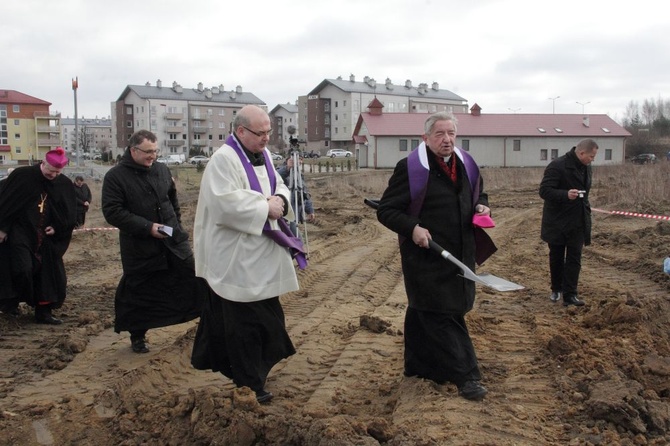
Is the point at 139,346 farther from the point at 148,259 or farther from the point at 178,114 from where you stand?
the point at 178,114

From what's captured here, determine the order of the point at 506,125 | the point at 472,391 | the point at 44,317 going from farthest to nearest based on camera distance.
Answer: the point at 506,125
the point at 44,317
the point at 472,391

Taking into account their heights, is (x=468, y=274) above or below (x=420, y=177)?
below

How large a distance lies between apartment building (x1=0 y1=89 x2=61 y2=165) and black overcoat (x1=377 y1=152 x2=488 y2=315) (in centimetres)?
9526

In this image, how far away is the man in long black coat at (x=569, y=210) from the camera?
309 inches

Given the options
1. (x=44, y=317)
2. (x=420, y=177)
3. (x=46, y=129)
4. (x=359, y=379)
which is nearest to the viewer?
(x=420, y=177)

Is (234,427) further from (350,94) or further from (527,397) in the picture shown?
(350,94)

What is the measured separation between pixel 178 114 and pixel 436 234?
10146 centimetres

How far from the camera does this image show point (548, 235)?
802 cm

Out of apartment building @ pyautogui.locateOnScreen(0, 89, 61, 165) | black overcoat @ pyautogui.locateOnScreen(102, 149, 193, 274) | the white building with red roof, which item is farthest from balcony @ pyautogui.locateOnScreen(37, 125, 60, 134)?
black overcoat @ pyautogui.locateOnScreen(102, 149, 193, 274)

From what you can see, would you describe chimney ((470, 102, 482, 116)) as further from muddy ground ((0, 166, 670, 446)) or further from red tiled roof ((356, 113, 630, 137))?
muddy ground ((0, 166, 670, 446))

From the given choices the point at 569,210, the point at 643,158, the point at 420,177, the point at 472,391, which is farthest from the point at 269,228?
the point at 643,158

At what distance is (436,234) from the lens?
4.82m

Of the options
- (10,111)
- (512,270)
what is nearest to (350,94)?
(10,111)

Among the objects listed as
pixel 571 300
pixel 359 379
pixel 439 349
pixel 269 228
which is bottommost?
pixel 359 379
